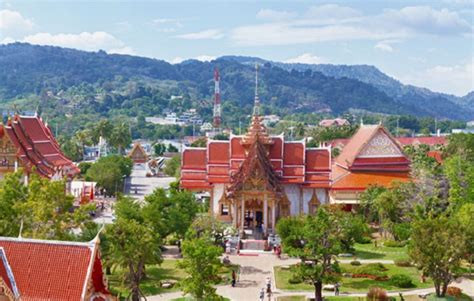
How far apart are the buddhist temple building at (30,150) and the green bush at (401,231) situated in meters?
23.1

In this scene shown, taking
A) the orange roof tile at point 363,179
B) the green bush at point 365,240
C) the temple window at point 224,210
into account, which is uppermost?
the orange roof tile at point 363,179

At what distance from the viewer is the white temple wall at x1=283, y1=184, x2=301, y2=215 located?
52.5 meters

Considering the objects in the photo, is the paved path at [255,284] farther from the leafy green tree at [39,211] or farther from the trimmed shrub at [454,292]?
the leafy green tree at [39,211]

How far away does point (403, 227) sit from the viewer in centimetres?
4681

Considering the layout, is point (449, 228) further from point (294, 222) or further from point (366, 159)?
point (366, 159)

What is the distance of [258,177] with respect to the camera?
49.4 meters

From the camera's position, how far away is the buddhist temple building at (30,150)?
54.6 metres

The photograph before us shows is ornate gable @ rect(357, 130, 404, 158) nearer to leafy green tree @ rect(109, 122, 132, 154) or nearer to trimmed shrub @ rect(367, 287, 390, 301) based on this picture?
trimmed shrub @ rect(367, 287, 390, 301)

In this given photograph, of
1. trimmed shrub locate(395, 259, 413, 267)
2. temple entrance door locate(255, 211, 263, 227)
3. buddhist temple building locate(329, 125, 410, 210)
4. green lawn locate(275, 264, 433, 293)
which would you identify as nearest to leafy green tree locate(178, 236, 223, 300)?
green lawn locate(275, 264, 433, 293)

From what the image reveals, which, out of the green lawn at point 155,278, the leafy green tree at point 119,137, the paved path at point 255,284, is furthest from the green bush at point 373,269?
the leafy green tree at point 119,137

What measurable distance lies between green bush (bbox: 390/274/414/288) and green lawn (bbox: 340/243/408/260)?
6.22m

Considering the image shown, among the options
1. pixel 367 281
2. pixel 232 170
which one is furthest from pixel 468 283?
pixel 232 170

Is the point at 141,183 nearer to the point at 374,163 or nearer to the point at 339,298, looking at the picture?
the point at 374,163

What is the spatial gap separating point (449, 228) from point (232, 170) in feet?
72.2
